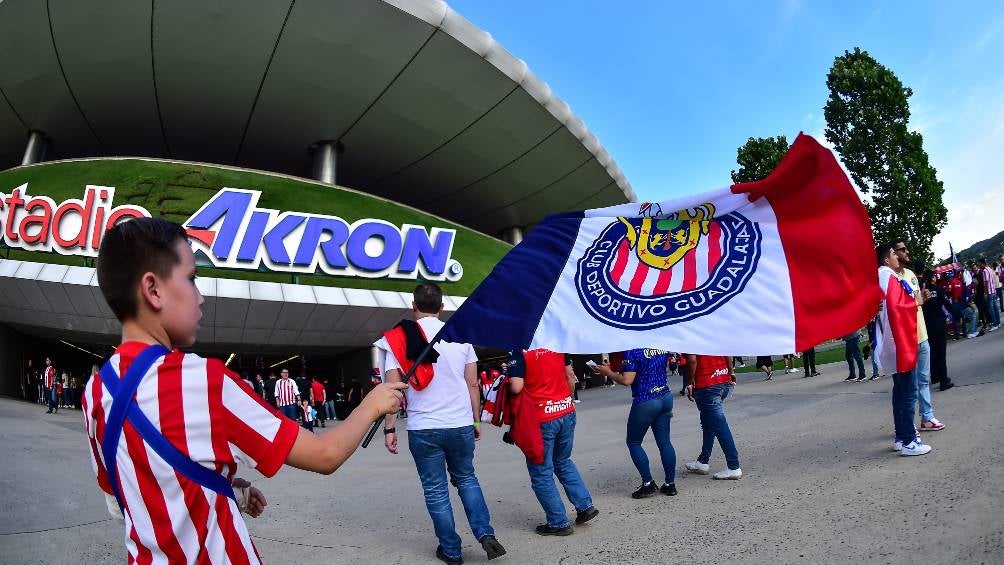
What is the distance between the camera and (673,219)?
11.5 ft

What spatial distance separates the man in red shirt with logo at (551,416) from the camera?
15.0ft

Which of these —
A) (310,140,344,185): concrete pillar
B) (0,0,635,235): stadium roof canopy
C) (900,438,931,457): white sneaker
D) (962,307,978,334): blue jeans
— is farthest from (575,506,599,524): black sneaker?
(310,140,344,185): concrete pillar

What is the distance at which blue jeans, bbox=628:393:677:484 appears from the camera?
520 centimetres

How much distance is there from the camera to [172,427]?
1.47 meters

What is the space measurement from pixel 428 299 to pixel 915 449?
4.46 metres

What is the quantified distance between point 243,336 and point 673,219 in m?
17.9

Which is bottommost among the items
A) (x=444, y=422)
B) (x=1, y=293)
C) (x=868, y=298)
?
(x=444, y=422)

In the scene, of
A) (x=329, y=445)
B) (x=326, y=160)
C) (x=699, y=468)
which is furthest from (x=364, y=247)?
(x=329, y=445)

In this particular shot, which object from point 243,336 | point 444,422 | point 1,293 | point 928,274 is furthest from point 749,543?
point 1,293

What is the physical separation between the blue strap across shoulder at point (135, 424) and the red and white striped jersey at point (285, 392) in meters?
15.3

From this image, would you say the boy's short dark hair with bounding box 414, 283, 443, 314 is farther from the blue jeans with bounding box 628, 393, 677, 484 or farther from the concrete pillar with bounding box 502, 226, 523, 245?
the concrete pillar with bounding box 502, 226, 523, 245

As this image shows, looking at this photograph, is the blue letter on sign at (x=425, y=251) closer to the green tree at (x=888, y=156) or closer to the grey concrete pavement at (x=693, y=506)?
the grey concrete pavement at (x=693, y=506)

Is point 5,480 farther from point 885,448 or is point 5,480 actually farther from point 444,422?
point 885,448

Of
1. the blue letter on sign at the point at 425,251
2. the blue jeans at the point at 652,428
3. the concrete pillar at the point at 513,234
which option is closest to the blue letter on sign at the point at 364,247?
the blue letter on sign at the point at 425,251
